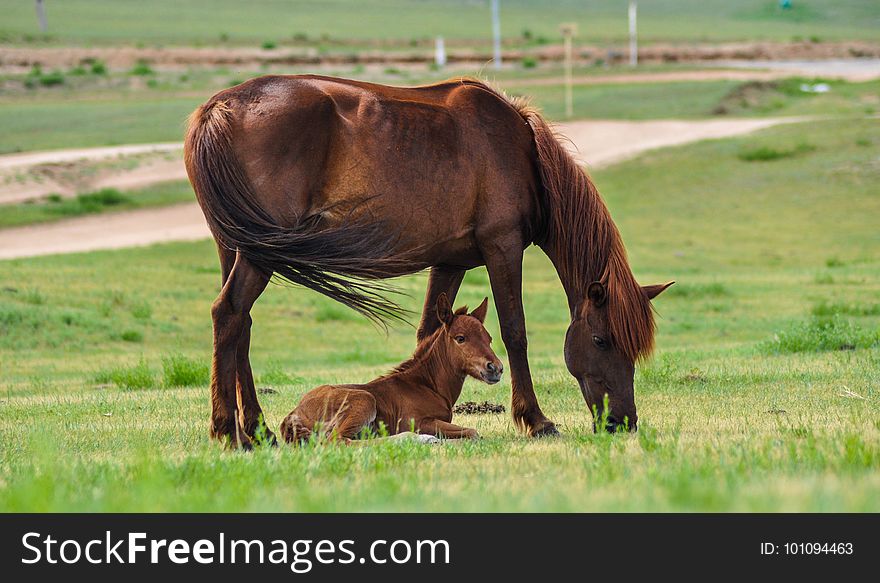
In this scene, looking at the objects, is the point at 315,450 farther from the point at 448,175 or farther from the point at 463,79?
the point at 463,79

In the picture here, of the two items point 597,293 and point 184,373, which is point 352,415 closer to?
point 597,293

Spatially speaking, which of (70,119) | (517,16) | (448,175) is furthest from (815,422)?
(517,16)

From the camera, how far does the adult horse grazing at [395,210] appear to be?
23.7 ft

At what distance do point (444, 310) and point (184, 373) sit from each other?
5110 millimetres

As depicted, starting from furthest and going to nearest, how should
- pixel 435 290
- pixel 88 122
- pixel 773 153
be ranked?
1. pixel 88 122
2. pixel 773 153
3. pixel 435 290

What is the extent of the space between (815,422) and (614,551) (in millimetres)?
3785

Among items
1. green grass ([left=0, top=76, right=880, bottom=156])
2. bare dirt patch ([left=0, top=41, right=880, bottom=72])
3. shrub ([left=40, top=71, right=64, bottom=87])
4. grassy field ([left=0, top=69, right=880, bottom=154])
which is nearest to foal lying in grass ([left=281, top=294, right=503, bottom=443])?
green grass ([left=0, top=76, right=880, bottom=156])

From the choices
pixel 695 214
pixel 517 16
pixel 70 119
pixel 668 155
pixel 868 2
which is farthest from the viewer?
pixel 868 2

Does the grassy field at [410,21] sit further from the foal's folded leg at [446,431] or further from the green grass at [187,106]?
the foal's folded leg at [446,431]

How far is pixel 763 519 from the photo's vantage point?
436cm

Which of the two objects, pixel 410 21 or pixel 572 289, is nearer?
pixel 572 289

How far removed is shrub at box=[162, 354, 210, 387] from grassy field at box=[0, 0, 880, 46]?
2384 inches

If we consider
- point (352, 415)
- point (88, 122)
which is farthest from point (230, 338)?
point (88, 122)

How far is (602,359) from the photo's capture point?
7.79 metres
